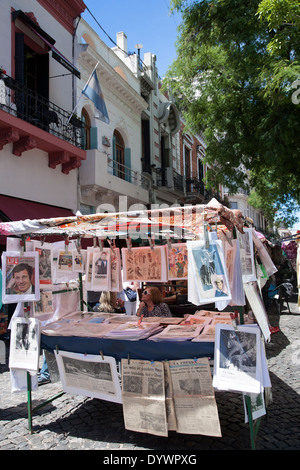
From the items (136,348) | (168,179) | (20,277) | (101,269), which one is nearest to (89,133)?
(168,179)

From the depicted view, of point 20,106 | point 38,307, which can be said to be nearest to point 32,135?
point 20,106

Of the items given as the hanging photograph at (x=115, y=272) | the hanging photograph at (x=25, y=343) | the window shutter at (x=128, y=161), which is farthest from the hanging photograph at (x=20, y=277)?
the window shutter at (x=128, y=161)

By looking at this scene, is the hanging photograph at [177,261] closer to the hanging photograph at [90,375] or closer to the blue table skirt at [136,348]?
the blue table skirt at [136,348]

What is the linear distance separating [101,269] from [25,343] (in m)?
1.26

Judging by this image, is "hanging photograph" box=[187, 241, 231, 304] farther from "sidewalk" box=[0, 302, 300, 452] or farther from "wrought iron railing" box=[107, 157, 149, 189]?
"wrought iron railing" box=[107, 157, 149, 189]

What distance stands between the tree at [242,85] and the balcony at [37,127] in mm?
3782

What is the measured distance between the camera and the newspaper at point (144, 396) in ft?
10.7

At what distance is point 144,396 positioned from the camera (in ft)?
10.9

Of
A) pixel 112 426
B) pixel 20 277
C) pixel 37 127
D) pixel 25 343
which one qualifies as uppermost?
pixel 37 127

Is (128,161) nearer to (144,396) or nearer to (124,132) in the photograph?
(124,132)

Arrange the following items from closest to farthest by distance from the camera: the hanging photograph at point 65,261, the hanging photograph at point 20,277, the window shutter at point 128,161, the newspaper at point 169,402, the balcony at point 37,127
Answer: the newspaper at point 169,402 < the hanging photograph at point 20,277 < the hanging photograph at point 65,261 < the balcony at point 37,127 < the window shutter at point 128,161

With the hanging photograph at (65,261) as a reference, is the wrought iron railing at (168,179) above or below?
above

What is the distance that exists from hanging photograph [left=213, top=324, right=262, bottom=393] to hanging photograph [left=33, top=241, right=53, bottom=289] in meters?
2.10

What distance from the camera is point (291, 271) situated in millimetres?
13703
